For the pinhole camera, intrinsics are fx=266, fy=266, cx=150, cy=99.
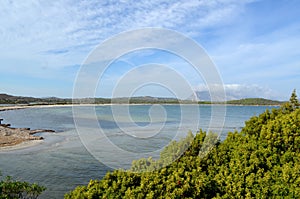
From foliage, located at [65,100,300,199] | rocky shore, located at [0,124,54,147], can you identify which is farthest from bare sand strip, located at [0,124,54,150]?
foliage, located at [65,100,300,199]

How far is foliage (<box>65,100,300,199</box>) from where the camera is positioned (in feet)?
18.2

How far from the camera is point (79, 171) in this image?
66.8 ft

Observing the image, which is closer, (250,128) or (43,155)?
(250,128)

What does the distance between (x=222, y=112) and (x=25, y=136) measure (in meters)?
34.0

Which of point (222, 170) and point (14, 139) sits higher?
point (222, 170)

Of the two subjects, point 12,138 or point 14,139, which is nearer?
point 14,139

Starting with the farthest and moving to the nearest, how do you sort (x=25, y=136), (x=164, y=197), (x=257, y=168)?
(x=25, y=136), (x=257, y=168), (x=164, y=197)

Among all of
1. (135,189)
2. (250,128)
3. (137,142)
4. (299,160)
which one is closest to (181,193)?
(135,189)

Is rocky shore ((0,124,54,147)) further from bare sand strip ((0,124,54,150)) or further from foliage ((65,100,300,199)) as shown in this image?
foliage ((65,100,300,199))

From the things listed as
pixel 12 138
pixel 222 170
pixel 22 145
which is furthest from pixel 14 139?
pixel 222 170

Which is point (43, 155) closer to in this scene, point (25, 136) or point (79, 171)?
point (79, 171)

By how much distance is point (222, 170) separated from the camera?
6.61 meters

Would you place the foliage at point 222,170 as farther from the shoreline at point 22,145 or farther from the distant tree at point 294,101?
the shoreline at point 22,145

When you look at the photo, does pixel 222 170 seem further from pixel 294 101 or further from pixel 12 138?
pixel 12 138
